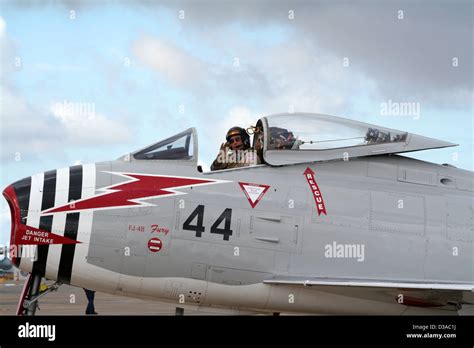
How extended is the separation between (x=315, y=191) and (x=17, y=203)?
3.89 meters

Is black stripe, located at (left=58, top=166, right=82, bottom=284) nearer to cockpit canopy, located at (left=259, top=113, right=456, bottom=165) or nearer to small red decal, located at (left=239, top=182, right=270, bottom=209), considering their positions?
small red decal, located at (left=239, top=182, right=270, bottom=209)

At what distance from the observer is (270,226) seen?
8.98 meters

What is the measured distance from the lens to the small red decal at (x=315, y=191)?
9.19m

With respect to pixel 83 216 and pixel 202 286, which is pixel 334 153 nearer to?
pixel 202 286

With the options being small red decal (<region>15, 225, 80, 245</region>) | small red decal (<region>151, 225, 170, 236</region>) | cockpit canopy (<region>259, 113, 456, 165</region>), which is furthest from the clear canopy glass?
small red decal (<region>15, 225, 80, 245</region>)

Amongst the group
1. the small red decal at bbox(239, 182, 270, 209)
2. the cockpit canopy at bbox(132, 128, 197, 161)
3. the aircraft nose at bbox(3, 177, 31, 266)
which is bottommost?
the aircraft nose at bbox(3, 177, 31, 266)

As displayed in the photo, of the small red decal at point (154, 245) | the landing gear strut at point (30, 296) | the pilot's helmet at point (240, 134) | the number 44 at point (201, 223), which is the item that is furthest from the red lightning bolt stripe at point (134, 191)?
the pilot's helmet at point (240, 134)

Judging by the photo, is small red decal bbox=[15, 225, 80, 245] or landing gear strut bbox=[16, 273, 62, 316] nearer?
small red decal bbox=[15, 225, 80, 245]

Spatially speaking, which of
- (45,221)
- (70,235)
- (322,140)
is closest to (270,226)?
(322,140)

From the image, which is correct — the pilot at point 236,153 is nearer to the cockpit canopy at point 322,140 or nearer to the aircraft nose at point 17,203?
the cockpit canopy at point 322,140

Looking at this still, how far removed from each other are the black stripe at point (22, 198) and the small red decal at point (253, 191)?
2.74 meters

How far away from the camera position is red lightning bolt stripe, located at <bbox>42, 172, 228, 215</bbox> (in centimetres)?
856

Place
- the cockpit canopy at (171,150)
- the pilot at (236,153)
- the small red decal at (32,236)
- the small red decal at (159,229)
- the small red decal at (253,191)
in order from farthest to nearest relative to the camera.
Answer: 1. the pilot at (236,153)
2. the cockpit canopy at (171,150)
3. the small red decal at (253,191)
4. the small red decal at (159,229)
5. the small red decal at (32,236)

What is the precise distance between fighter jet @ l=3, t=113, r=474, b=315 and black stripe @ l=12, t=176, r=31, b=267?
2cm
